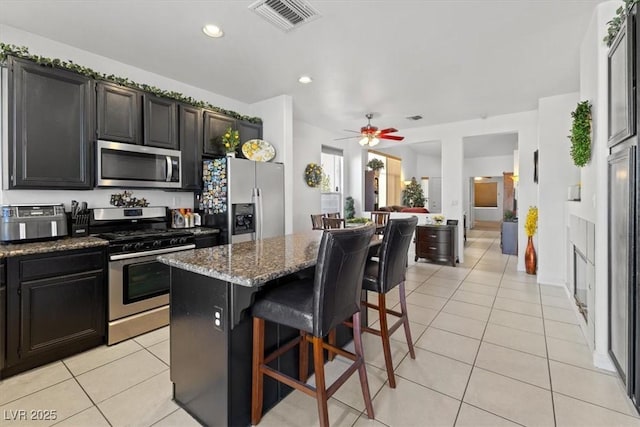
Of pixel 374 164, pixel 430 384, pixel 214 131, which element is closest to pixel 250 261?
pixel 430 384

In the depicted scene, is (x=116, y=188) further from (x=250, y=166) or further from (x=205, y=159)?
(x=250, y=166)

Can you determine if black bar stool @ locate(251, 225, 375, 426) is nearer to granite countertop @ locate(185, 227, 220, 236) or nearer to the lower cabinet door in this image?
the lower cabinet door

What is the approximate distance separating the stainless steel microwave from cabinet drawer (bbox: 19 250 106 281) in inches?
30.0

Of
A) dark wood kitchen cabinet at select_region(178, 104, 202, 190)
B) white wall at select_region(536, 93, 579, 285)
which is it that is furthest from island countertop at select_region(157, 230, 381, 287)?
white wall at select_region(536, 93, 579, 285)

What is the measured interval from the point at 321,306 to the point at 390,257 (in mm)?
798

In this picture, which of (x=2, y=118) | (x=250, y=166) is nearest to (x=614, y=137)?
(x=250, y=166)

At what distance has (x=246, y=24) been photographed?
2.57m

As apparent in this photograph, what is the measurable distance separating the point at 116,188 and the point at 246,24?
6.73 ft

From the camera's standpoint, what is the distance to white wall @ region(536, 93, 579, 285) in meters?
4.27

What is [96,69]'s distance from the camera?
3.06 m

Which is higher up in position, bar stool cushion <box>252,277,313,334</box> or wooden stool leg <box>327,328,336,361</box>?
bar stool cushion <box>252,277,313,334</box>

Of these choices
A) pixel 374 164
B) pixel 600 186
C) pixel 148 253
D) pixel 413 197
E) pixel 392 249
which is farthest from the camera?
pixel 413 197

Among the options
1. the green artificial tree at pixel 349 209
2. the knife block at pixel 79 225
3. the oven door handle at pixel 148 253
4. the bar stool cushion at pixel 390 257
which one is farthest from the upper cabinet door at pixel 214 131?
the green artificial tree at pixel 349 209

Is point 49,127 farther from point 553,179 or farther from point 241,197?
point 553,179
